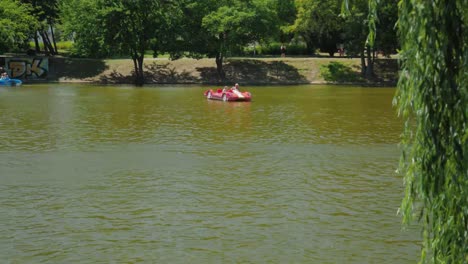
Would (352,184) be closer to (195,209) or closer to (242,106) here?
(195,209)

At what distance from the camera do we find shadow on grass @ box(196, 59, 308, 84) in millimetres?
66625

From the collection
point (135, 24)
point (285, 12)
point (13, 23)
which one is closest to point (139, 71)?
point (135, 24)

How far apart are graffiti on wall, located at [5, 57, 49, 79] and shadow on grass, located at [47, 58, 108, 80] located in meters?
1.03

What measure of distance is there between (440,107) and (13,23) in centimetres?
5974

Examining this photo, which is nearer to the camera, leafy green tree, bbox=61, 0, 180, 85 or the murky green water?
the murky green water

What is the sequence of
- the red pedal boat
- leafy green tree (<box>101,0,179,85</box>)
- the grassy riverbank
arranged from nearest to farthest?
the red pedal boat
leafy green tree (<box>101,0,179,85</box>)
the grassy riverbank

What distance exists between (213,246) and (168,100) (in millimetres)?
30834

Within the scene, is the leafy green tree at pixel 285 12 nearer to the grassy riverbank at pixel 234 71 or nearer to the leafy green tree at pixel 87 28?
the grassy riverbank at pixel 234 71

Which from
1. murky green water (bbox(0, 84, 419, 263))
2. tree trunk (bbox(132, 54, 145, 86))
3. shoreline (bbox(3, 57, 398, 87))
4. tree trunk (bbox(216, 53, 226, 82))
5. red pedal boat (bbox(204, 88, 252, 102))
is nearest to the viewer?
murky green water (bbox(0, 84, 419, 263))

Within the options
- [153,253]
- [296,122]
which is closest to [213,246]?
[153,253]

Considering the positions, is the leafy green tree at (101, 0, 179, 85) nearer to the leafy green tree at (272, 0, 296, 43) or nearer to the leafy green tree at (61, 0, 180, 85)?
the leafy green tree at (61, 0, 180, 85)

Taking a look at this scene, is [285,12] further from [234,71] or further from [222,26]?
[222,26]

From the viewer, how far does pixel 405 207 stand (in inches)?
284

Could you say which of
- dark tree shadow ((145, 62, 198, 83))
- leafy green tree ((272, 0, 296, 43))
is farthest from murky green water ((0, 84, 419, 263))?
leafy green tree ((272, 0, 296, 43))
